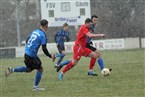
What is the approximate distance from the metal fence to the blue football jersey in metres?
24.8

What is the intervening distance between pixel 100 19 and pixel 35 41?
96.2 ft

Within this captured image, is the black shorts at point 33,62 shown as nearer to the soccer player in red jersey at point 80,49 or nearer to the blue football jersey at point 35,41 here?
the blue football jersey at point 35,41

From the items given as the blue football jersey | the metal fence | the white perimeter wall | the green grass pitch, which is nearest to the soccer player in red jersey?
the green grass pitch

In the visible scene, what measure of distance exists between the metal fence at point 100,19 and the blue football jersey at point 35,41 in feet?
81.3

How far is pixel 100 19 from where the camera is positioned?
39969 mm

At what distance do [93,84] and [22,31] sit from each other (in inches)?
1006

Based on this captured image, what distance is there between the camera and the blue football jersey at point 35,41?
35.5ft

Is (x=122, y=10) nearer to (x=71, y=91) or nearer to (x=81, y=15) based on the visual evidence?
(x=81, y=15)

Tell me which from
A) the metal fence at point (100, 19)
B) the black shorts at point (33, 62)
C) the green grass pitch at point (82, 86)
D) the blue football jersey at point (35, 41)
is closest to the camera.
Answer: the green grass pitch at point (82, 86)

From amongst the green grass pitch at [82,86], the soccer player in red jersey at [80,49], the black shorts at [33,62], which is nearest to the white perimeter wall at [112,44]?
the green grass pitch at [82,86]

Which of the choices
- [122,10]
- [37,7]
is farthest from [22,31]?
[122,10]

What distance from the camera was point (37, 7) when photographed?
3888cm

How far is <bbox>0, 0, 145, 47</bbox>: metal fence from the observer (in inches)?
1441

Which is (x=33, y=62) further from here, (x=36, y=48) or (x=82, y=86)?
(x=82, y=86)
